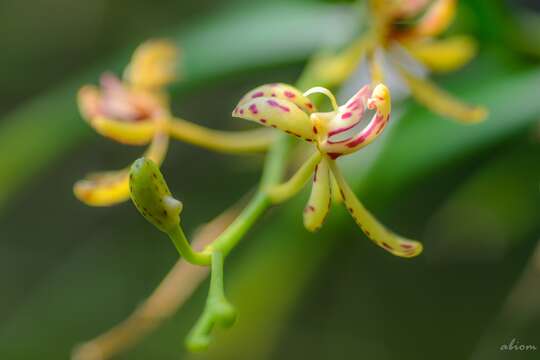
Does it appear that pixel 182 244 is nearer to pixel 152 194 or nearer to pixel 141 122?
pixel 152 194

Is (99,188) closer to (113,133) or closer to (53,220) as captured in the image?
(113,133)

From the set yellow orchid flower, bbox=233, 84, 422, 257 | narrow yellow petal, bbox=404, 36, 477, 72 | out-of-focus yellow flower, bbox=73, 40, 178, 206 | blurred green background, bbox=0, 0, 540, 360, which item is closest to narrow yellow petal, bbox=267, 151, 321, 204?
yellow orchid flower, bbox=233, 84, 422, 257

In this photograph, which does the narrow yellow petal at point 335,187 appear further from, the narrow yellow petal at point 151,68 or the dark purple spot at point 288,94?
the narrow yellow petal at point 151,68

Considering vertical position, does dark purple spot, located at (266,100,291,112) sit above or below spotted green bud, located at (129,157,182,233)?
above

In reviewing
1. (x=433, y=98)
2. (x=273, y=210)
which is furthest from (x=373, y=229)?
(x=273, y=210)

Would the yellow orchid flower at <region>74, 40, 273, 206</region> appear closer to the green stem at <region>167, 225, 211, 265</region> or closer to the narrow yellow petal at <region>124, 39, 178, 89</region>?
the narrow yellow petal at <region>124, 39, 178, 89</region>

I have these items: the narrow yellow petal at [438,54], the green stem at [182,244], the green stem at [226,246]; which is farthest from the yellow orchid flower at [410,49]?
the green stem at [182,244]
